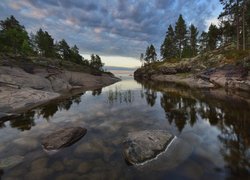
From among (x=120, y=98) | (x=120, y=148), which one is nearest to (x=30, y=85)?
(x=120, y=98)

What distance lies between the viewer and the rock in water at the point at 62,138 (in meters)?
7.40

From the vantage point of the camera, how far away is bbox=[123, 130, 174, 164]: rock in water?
6223mm

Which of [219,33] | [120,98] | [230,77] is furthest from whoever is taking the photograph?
[219,33]

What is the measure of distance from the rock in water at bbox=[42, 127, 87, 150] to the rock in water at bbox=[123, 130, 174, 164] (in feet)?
9.74

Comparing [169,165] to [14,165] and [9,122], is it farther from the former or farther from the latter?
[9,122]

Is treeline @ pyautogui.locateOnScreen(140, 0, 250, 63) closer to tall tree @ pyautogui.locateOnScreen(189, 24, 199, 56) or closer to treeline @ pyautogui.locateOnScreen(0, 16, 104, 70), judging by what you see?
tall tree @ pyautogui.locateOnScreen(189, 24, 199, 56)

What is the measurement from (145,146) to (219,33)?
67.5 metres

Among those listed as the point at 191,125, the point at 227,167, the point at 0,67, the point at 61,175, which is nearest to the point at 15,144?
the point at 61,175

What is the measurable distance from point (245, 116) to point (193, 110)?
3850 millimetres

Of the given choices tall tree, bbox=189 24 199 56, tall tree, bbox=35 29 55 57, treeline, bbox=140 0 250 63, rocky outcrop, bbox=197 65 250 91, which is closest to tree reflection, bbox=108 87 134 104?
rocky outcrop, bbox=197 65 250 91

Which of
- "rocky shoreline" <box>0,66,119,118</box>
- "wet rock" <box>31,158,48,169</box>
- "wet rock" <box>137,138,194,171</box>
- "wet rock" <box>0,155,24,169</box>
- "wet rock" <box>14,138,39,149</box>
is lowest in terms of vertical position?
"wet rock" <box>14,138,39,149</box>

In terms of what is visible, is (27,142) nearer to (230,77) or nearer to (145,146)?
(145,146)

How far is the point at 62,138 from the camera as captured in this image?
7832 mm

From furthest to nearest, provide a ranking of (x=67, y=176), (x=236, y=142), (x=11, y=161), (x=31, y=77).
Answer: (x=31, y=77) < (x=236, y=142) < (x=11, y=161) < (x=67, y=176)
